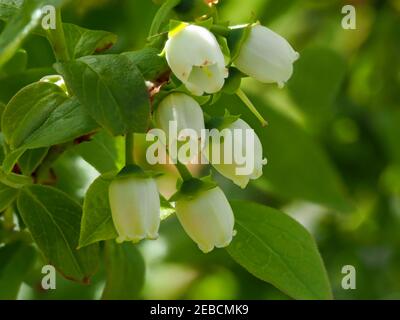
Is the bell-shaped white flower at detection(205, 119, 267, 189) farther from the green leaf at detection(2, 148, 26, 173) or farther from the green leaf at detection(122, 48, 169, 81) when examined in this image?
the green leaf at detection(2, 148, 26, 173)

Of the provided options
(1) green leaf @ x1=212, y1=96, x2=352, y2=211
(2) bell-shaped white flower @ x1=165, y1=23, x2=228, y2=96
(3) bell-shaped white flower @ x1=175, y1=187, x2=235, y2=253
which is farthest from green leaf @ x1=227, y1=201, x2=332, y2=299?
(1) green leaf @ x1=212, y1=96, x2=352, y2=211

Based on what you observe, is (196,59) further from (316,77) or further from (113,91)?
(316,77)

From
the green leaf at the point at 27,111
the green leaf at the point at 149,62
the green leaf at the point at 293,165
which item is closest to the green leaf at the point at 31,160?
the green leaf at the point at 27,111

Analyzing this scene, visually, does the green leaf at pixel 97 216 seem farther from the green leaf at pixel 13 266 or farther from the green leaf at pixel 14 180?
the green leaf at pixel 13 266

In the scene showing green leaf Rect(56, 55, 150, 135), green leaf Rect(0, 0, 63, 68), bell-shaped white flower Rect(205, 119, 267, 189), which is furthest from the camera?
bell-shaped white flower Rect(205, 119, 267, 189)

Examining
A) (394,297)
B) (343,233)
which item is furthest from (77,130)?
(343,233)

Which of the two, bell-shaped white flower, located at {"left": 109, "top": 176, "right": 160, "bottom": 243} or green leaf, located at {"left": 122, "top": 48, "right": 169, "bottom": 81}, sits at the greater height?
green leaf, located at {"left": 122, "top": 48, "right": 169, "bottom": 81}
